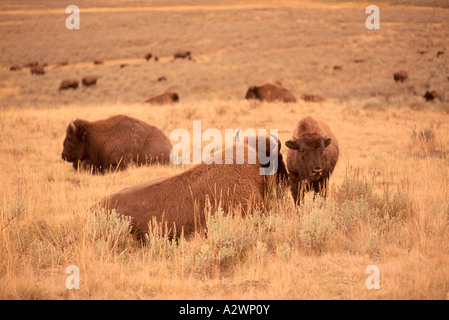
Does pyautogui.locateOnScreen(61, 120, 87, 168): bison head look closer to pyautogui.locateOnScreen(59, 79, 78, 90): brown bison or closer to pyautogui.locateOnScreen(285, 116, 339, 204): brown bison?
pyautogui.locateOnScreen(285, 116, 339, 204): brown bison

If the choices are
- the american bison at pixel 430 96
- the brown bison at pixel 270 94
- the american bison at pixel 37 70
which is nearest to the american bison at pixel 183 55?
the american bison at pixel 37 70

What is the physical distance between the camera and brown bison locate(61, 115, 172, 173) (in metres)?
9.03

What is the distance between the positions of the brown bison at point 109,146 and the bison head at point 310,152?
4013 millimetres

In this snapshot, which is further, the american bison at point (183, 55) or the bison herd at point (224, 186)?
the american bison at point (183, 55)

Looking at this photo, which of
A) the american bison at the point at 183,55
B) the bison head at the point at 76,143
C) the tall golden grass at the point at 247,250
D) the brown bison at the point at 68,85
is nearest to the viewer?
the tall golden grass at the point at 247,250

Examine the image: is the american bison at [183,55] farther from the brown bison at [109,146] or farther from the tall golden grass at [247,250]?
the tall golden grass at [247,250]

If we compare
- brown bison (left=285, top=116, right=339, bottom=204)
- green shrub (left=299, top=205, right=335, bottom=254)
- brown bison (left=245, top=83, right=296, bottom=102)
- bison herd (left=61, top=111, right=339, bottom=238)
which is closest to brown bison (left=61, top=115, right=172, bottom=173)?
bison herd (left=61, top=111, right=339, bottom=238)

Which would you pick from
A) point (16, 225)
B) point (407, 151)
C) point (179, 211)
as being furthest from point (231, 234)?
point (407, 151)

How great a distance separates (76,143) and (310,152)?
558 centimetres

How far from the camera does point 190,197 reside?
4.86 meters

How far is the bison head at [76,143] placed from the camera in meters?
9.13

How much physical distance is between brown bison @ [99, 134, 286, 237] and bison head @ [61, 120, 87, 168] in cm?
448
